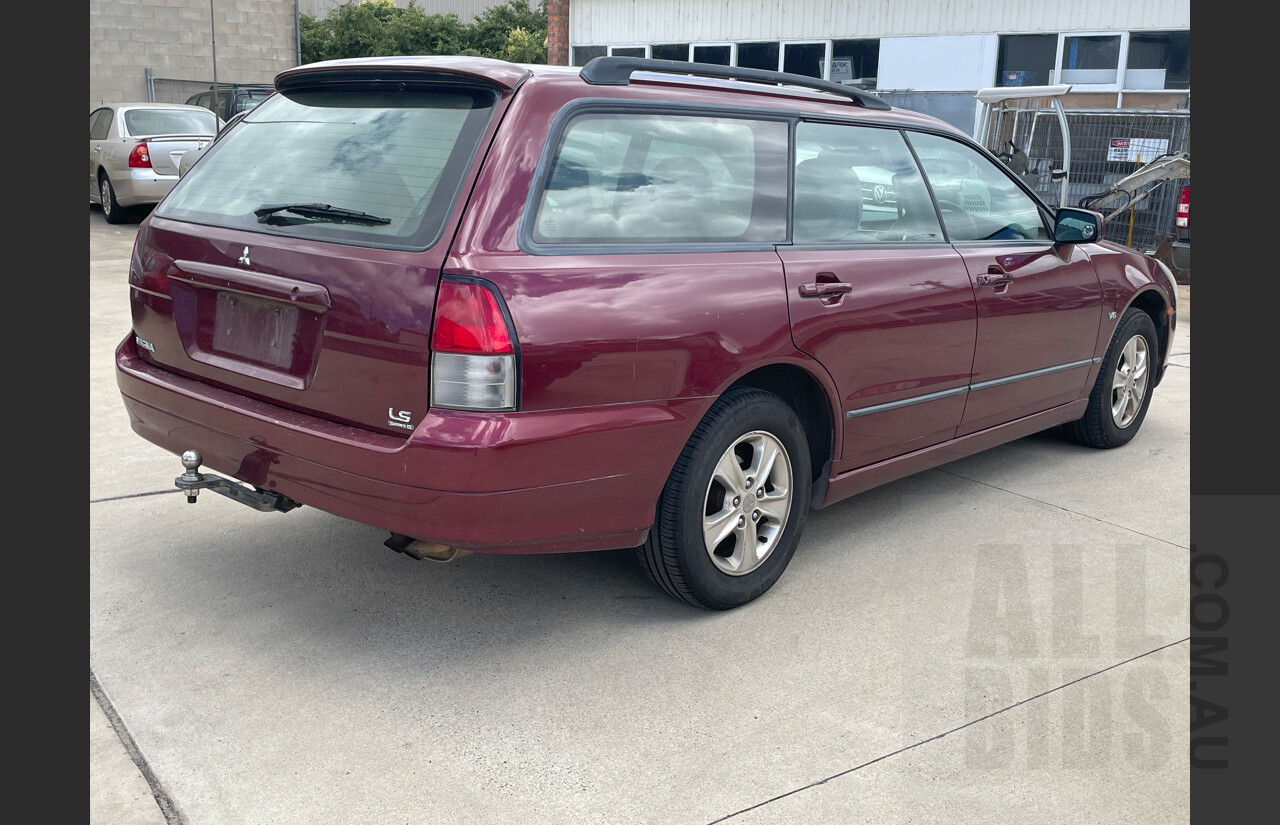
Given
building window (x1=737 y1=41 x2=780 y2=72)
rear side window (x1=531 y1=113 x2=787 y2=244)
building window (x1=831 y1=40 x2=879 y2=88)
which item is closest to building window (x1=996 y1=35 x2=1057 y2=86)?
building window (x1=831 y1=40 x2=879 y2=88)

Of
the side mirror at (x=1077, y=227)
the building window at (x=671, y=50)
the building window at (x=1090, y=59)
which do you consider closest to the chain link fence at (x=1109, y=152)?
the building window at (x=1090, y=59)

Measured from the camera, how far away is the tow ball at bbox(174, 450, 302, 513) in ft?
11.2

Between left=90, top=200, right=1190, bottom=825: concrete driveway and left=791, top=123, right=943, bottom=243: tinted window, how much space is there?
4.01 ft

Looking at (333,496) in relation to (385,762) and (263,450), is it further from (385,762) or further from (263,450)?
(385,762)

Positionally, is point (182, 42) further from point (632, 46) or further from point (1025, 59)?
point (1025, 59)

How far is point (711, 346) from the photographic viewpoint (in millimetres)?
3342

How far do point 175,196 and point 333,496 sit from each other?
1385 millimetres

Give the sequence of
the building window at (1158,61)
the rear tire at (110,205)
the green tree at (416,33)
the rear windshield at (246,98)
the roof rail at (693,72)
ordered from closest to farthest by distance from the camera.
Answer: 1. the roof rail at (693,72)
2. the rear tire at (110,205)
3. the building window at (1158,61)
4. the rear windshield at (246,98)
5. the green tree at (416,33)

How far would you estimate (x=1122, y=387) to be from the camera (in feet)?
18.8

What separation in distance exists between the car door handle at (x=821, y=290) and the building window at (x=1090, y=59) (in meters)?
14.1

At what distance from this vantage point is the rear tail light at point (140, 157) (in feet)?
44.9

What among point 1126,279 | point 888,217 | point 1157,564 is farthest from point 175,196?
point 1126,279

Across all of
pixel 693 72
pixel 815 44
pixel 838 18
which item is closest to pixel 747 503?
pixel 693 72

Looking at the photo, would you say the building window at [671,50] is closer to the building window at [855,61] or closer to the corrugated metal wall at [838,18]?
the corrugated metal wall at [838,18]
